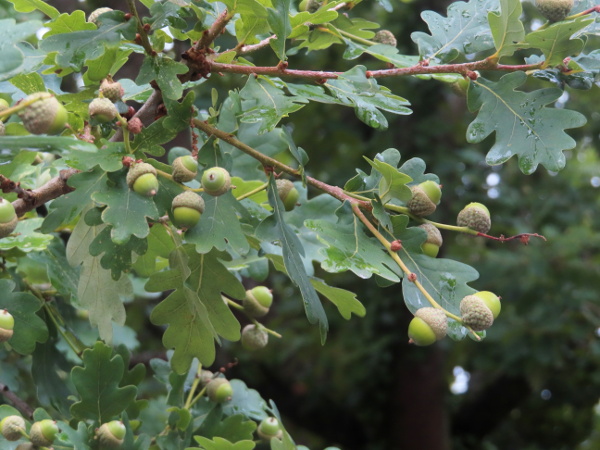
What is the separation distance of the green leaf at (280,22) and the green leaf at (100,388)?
1.83ft

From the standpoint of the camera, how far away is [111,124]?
3.76ft

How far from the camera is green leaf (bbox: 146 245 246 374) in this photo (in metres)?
1.28

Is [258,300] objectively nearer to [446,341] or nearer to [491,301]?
[491,301]

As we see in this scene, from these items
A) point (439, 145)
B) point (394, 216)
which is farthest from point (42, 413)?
point (439, 145)

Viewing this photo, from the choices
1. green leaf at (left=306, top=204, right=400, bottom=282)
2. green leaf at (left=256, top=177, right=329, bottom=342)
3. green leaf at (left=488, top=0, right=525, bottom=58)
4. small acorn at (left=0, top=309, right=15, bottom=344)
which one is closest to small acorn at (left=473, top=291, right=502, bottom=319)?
green leaf at (left=306, top=204, right=400, bottom=282)

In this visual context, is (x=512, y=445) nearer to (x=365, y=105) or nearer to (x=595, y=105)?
(x=595, y=105)

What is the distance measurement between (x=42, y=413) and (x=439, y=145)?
3.29m

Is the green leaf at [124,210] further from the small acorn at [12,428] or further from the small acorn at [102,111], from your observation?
the small acorn at [12,428]

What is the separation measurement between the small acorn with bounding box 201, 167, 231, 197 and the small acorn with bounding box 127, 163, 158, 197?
0.07 m

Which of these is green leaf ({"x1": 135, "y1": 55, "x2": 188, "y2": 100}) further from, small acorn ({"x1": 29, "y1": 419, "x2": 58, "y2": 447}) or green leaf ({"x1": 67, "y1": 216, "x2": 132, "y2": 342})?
small acorn ({"x1": 29, "y1": 419, "x2": 58, "y2": 447})

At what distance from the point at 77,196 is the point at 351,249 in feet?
1.30

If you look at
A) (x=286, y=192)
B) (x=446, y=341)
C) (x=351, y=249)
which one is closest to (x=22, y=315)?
(x=286, y=192)

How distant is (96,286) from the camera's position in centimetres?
134

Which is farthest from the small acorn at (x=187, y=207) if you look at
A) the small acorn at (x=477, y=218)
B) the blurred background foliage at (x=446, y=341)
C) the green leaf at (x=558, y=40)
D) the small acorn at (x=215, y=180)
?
the blurred background foliage at (x=446, y=341)
